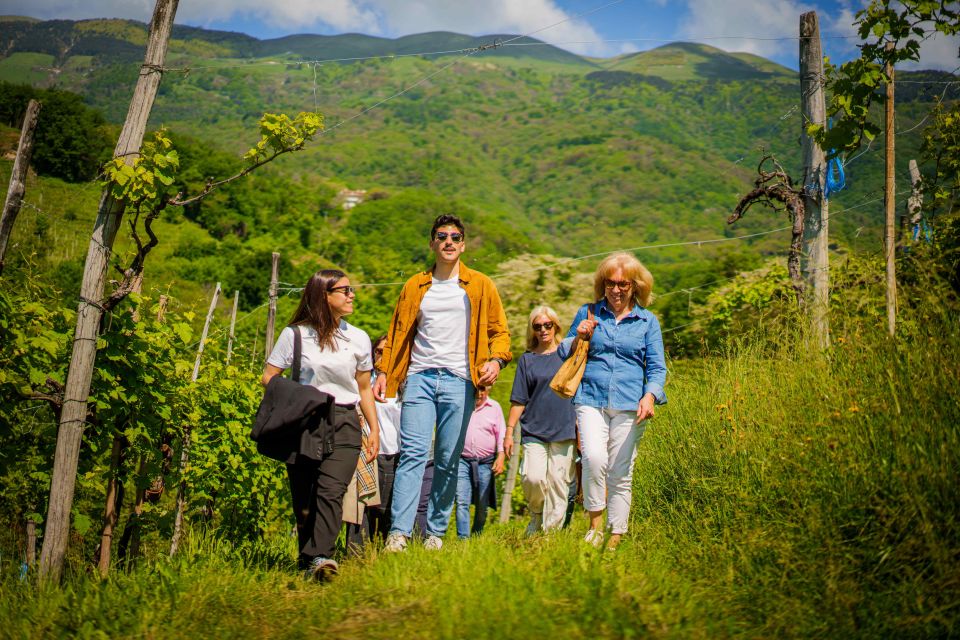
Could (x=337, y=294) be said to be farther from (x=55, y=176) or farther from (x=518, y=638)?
(x=55, y=176)

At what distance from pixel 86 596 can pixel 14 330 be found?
85.9 inches

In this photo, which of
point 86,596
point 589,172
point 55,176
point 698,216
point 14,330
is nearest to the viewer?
point 86,596

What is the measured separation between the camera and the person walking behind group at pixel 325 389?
4.86 meters

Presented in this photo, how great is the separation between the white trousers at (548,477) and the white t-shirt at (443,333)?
Result: 123 cm

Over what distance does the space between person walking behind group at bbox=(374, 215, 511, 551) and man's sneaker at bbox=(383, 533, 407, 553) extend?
1.6 inches

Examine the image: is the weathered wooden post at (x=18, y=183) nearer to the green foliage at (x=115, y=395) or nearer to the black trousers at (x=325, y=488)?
the green foliage at (x=115, y=395)

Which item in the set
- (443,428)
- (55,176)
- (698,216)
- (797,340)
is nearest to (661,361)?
(797,340)

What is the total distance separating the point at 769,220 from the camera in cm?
9319

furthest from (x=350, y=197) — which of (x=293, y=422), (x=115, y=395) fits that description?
(x=293, y=422)

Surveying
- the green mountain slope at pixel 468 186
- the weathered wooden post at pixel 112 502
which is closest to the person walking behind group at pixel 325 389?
the weathered wooden post at pixel 112 502

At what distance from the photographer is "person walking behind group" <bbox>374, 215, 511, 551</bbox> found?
209 inches

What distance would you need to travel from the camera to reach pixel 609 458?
17.6 ft

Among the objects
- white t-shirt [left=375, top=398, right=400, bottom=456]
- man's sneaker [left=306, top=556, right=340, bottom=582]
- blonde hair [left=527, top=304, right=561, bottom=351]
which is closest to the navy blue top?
blonde hair [left=527, top=304, right=561, bottom=351]

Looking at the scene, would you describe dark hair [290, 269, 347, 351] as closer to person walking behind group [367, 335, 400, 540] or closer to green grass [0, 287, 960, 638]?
green grass [0, 287, 960, 638]
